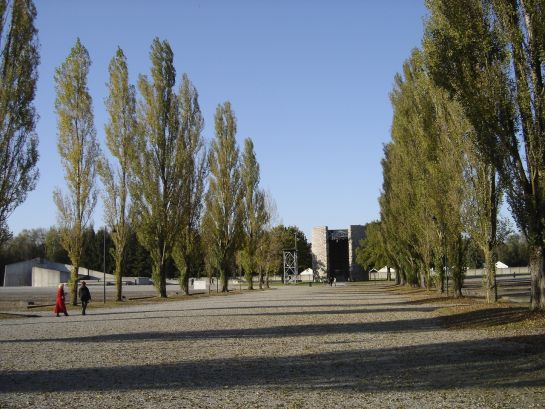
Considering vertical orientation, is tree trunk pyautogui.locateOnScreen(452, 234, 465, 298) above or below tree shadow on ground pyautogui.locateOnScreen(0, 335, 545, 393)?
above

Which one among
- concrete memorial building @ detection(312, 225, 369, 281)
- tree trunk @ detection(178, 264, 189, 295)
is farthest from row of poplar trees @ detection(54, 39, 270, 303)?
concrete memorial building @ detection(312, 225, 369, 281)

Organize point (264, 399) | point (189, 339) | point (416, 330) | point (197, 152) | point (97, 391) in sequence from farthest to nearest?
1. point (197, 152)
2. point (416, 330)
3. point (189, 339)
4. point (97, 391)
5. point (264, 399)

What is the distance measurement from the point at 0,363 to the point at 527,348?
884 cm

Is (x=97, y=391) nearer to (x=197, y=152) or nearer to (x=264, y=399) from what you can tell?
(x=264, y=399)

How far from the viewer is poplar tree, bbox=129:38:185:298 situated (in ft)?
102

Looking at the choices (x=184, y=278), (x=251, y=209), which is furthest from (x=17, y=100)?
(x=251, y=209)

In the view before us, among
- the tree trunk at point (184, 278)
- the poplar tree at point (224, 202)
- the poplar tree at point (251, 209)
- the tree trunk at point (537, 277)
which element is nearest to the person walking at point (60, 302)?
the tree trunk at point (537, 277)

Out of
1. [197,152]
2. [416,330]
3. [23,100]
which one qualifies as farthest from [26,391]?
[197,152]

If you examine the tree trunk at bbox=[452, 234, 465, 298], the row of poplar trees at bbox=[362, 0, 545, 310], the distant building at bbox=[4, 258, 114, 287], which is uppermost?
the row of poplar trees at bbox=[362, 0, 545, 310]

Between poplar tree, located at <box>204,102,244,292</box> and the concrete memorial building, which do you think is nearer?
poplar tree, located at <box>204,102,244,292</box>

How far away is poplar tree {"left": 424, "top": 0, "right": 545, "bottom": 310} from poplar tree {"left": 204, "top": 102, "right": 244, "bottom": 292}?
28.1 meters

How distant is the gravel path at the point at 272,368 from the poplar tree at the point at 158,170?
16977 mm

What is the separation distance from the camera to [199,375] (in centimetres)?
808

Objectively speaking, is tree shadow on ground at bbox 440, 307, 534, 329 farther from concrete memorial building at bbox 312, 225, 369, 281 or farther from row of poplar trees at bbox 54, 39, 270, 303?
concrete memorial building at bbox 312, 225, 369, 281
